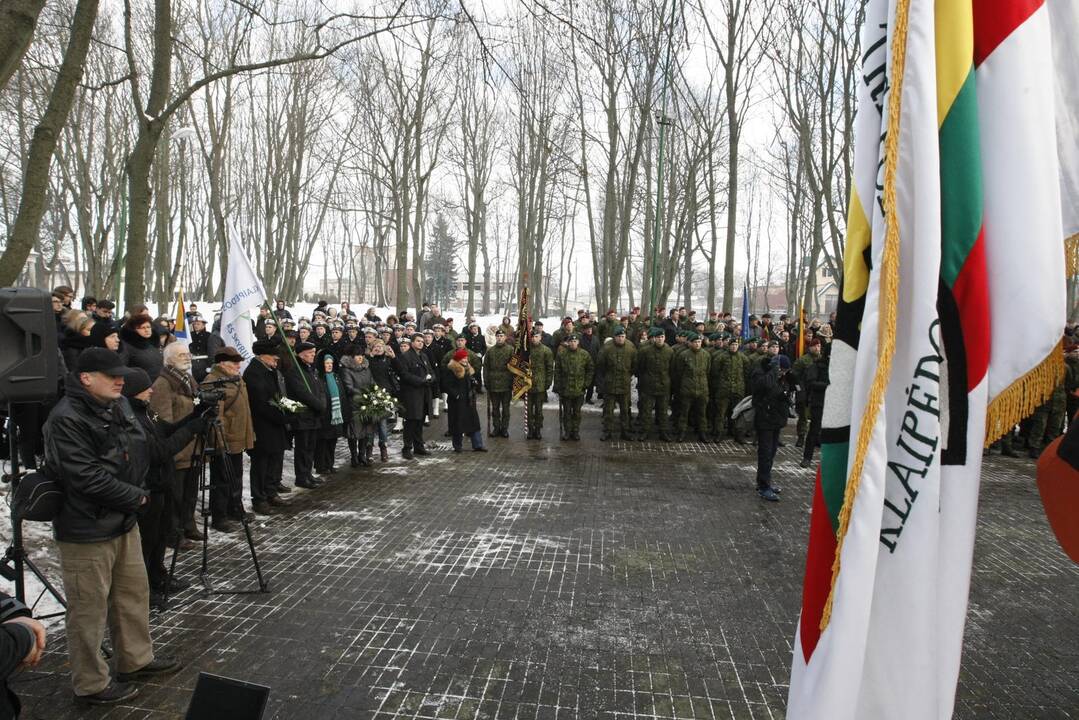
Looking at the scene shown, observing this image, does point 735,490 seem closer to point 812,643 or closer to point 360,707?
point 360,707

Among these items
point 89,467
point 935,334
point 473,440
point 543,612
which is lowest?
point 543,612

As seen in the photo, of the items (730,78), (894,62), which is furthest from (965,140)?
(730,78)

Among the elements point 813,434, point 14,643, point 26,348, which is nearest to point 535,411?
point 813,434

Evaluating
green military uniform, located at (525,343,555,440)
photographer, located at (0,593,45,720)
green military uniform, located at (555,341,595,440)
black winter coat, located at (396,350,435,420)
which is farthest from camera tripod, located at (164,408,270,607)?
green military uniform, located at (555,341,595,440)

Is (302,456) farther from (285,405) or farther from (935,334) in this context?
(935,334)

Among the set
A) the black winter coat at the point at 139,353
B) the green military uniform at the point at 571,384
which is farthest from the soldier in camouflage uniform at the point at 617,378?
the black winter coat at the point at 139,353

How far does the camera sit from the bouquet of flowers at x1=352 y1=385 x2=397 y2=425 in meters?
10.5

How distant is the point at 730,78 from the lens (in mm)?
19406

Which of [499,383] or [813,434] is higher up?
[499,383]

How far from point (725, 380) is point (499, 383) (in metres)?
4.62

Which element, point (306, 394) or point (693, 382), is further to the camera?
point (693, 382)

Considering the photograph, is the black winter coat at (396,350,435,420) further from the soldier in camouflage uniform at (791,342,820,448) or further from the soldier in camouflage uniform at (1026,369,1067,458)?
the soldier in camouflage uniform at (1026,369,1067,458)

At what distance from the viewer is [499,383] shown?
13641 millimetres

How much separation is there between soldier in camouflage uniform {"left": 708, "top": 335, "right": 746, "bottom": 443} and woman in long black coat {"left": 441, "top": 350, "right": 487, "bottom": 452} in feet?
16.4
